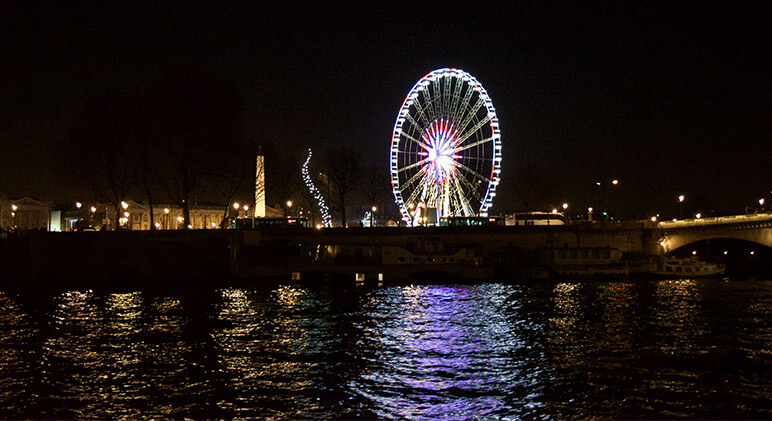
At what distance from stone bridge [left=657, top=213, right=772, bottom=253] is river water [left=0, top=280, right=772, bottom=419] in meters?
23.8

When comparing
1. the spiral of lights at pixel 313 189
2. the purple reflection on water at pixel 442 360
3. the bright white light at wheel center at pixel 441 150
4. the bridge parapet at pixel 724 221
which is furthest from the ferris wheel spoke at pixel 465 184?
the spiral of lights at pixel 313 189

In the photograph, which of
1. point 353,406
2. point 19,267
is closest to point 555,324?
point 353,406

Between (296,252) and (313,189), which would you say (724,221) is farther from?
(313,189)

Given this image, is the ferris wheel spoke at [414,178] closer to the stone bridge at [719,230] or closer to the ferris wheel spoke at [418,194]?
the ferris wheel spoke at [418,194]

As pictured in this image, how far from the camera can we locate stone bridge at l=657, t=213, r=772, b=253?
62688 mm

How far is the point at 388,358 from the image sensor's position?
25234mm

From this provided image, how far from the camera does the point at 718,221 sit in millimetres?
67812

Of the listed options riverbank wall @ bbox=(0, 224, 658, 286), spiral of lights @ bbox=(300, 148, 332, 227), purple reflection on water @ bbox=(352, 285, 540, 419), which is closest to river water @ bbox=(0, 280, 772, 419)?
purple reflection on water @ bbox=(352, 285, 540, 419)

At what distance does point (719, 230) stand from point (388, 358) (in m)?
55.8

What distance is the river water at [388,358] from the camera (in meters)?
18.8

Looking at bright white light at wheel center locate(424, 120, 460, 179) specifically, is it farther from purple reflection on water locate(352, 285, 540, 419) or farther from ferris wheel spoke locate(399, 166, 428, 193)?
purple reflection on water locate(352, 285, 540, 419)

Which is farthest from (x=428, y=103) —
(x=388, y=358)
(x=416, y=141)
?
(x=388, y=358)

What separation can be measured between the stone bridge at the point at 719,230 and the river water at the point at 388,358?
23.8 metres

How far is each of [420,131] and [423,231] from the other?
36.5 ft
